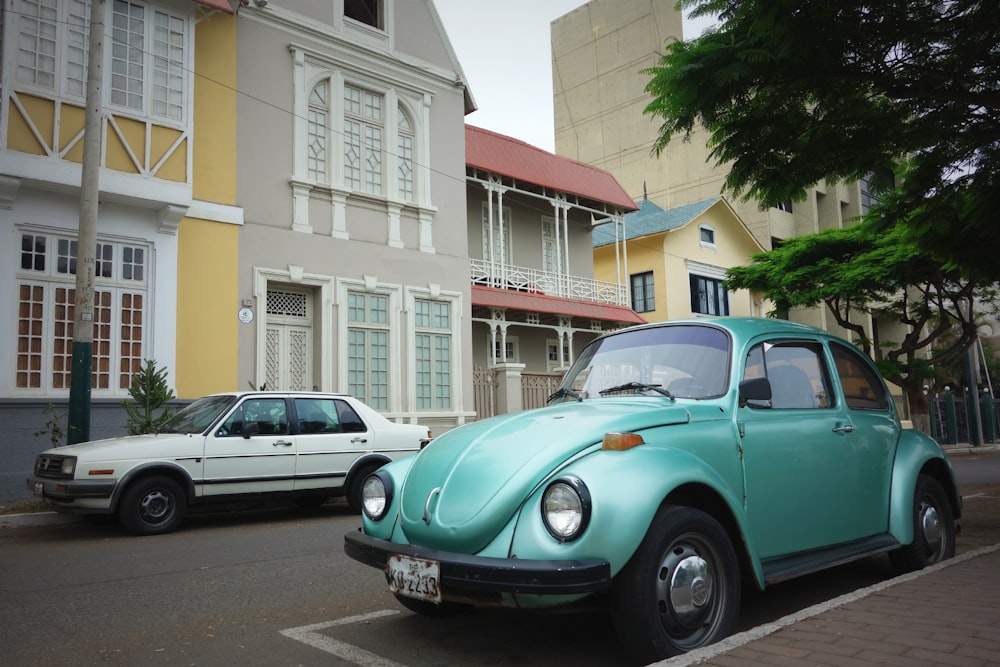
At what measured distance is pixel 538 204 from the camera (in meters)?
24.9

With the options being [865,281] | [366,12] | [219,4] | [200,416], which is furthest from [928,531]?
[865,281]

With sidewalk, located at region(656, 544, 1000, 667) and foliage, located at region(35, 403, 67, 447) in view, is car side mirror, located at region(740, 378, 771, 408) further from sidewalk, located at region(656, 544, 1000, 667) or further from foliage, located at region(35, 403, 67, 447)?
foliage, located at region(35, 403, 67, 447)

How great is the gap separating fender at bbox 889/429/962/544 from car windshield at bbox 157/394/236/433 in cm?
742

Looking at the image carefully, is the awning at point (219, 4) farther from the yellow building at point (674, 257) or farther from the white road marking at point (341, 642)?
the yellow building at point (674, 257)

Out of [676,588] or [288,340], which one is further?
[288,340]

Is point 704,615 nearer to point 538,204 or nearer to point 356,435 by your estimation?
point 356,435

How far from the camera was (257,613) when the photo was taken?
5062 millimetres

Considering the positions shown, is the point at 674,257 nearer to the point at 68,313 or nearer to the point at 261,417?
the point at 68,313

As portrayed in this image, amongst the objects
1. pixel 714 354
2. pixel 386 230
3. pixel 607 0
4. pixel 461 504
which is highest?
pixel 607 0

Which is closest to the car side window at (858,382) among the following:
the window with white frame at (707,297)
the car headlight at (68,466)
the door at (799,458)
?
the door at (799,458)

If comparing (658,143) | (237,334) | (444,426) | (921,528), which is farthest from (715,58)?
(444,426)

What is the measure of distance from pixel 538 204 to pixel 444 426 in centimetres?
917

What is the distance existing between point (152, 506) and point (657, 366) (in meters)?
6.60

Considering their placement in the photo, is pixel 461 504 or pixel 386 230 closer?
pixel 461 504
